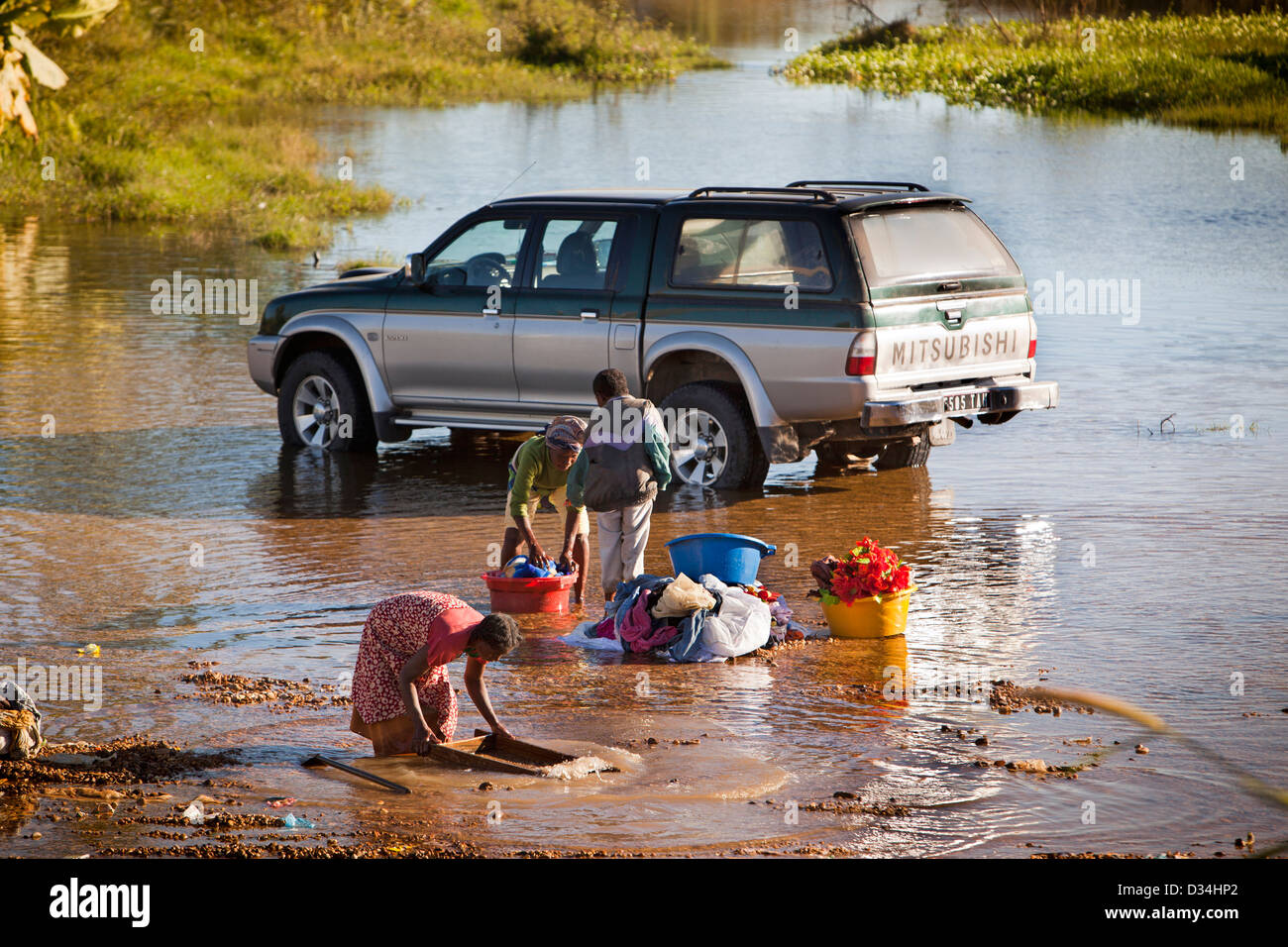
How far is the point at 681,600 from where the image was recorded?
9.05 metres

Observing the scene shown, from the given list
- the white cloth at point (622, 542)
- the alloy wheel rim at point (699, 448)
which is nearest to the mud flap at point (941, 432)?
the alloy wheel rim at point (699, 448)

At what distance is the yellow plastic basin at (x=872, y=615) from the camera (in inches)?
357

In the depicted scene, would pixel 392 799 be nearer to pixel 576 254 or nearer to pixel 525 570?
pixel 525 570

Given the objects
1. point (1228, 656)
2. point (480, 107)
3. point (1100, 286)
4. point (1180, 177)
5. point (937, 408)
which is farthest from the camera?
point (480, 107)

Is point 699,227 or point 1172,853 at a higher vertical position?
point 699,227

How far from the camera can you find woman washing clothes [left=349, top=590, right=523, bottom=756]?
7.11m

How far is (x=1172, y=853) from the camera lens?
6199 mm

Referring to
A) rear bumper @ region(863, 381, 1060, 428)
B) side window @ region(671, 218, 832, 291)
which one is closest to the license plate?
rear bumper @ region(863, 381, 1060, 428)

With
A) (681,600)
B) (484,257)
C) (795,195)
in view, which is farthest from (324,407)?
(681,600)

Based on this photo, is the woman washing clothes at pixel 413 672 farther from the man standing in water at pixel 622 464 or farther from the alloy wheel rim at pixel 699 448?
the alloy wheel rim at pixel 699 448

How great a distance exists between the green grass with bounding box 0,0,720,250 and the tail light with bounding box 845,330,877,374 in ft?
13.5
